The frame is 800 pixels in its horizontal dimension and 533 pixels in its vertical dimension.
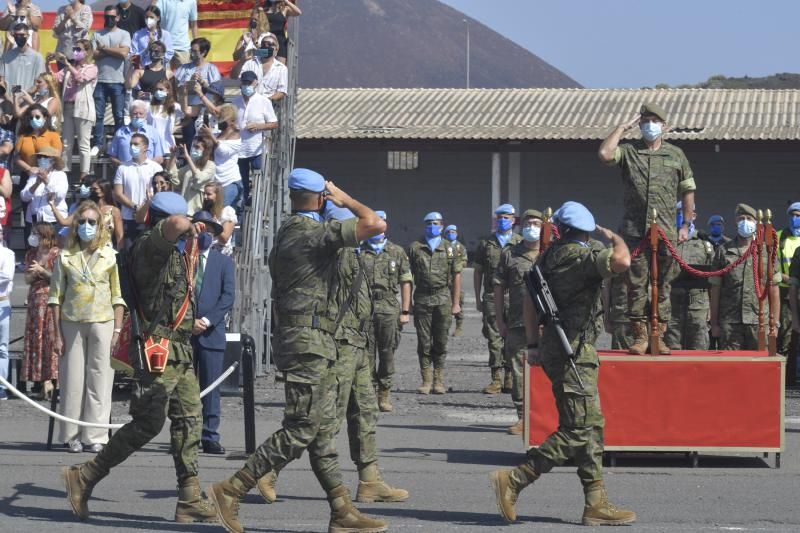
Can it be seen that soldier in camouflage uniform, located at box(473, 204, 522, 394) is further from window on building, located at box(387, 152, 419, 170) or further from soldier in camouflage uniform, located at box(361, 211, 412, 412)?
window on building, located at box(387, 152, 419, 170)

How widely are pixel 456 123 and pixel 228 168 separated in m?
23.0

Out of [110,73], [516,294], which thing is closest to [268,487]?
[516,294]

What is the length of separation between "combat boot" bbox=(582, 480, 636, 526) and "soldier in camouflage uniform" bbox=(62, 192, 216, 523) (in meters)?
2.32

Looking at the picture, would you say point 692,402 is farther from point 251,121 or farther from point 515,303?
point 251,121

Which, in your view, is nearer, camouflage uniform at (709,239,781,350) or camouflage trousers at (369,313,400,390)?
camouflage trousers at (369,313,400,390)

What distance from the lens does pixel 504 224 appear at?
15523mm

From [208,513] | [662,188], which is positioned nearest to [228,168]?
[662,188]

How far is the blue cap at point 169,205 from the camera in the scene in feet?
27.2

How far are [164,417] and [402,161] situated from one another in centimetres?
3322

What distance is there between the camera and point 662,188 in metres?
11.0

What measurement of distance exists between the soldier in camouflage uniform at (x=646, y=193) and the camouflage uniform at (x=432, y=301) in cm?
445

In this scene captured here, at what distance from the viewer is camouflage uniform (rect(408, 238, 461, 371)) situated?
50.4 ft

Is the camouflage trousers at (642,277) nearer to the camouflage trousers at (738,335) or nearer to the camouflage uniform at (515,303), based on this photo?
the camouflage uniform at (515,303)

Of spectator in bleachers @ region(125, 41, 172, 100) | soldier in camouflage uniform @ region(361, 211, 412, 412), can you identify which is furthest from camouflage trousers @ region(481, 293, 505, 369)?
spectator in bleachers @ region(125, 41, 172, 100)
